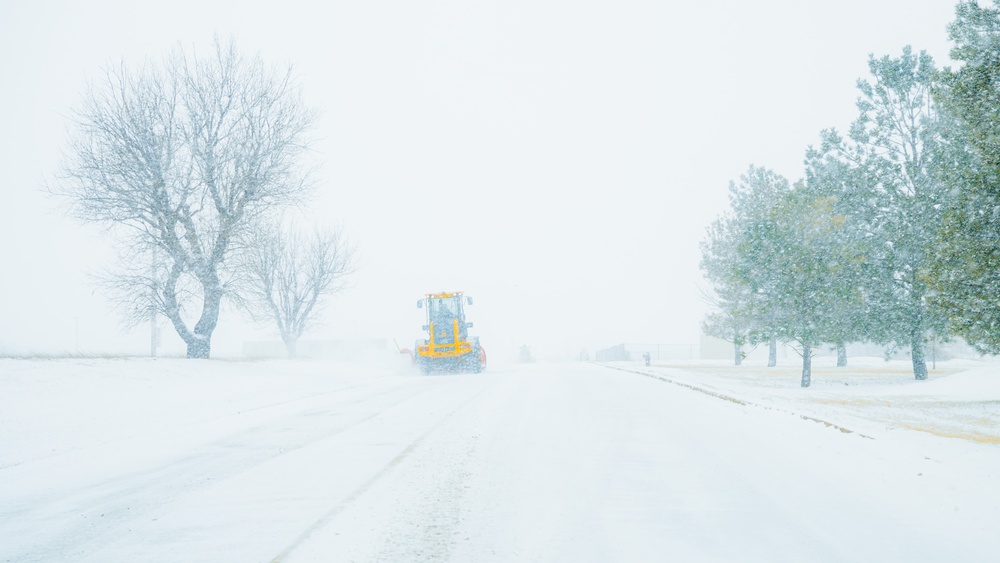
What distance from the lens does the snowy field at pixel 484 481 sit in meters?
5.15

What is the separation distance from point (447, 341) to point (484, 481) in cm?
2783

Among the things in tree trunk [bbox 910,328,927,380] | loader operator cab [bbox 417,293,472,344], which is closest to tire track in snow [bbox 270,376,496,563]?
tree trunk [bbox 910,328,927,380]

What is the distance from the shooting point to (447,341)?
35.0 metres

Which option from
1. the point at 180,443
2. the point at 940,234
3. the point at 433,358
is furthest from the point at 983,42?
the point at 433,358

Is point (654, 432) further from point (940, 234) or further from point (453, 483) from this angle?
point (940, 234)

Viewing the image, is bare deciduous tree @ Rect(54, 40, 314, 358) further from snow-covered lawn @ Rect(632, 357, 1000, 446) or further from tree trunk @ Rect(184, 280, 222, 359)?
snow-covered lawn @ Rect(632, 357, 1000, 446)

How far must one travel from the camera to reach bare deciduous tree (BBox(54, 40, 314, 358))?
898 inches

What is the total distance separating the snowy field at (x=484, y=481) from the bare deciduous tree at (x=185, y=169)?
861cm

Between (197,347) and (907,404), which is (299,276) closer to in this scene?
(197,347)

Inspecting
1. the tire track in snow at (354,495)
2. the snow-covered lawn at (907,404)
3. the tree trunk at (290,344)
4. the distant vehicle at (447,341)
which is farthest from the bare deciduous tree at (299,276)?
the tire track in snow at (354,495)

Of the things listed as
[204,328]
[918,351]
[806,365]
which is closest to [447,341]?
[204,328]

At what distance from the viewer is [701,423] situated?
40.1ft

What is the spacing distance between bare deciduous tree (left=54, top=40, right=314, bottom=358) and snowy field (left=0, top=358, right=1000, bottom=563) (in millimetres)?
8610

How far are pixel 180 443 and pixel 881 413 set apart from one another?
13322 millimetres
